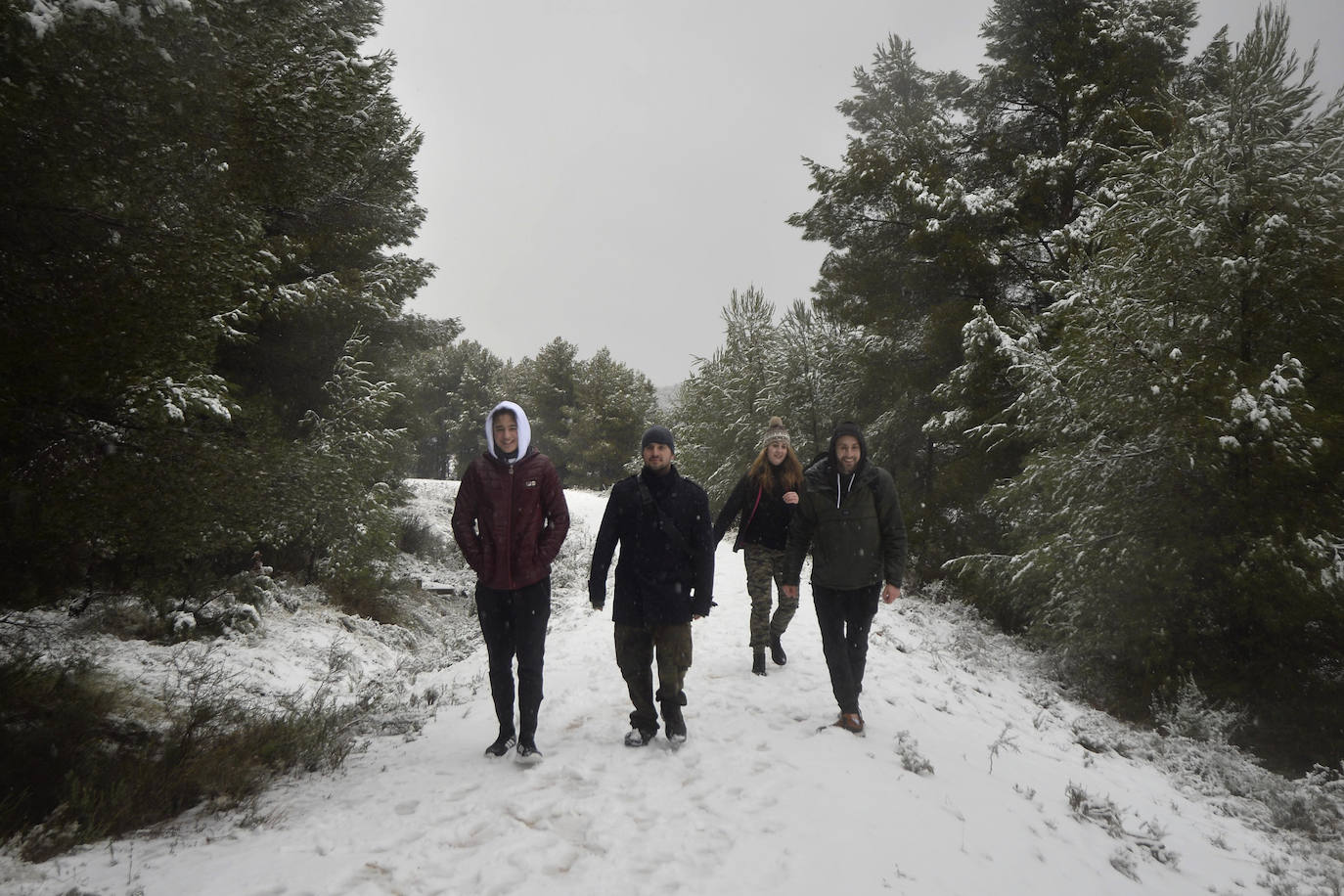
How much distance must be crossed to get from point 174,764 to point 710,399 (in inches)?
771

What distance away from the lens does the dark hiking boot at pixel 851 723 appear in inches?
202

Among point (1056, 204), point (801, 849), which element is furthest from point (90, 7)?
point (1056, 204)

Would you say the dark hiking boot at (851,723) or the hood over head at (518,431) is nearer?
the hood over head at (518,431)

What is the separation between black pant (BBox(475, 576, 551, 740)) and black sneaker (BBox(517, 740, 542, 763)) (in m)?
0.04

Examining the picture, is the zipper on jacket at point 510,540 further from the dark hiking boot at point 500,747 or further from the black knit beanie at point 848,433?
the black knit beanie at point 848,433

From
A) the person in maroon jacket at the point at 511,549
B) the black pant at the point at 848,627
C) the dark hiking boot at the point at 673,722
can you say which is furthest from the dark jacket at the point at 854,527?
the person in maroon jacket at the point at 511,549

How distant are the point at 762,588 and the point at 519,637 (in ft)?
9.41

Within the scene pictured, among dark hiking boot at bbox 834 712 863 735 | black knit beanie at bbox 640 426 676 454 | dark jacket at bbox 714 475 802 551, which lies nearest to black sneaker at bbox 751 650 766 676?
dark jacket at bbox 714 475 802 551

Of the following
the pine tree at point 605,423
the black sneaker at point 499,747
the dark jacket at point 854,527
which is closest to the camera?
the black sneaker at point 499,747

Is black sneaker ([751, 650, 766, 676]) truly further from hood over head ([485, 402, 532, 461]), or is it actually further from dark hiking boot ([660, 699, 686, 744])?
hood over head ([485, 402, 532, 461])

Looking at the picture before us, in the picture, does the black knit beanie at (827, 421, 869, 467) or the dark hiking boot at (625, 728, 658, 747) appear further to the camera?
the black knit beanie at (827, 421, 869, 467)

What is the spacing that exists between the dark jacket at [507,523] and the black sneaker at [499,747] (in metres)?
1.21

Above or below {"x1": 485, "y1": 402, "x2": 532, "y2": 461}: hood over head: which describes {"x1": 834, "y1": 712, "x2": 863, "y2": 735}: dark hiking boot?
below

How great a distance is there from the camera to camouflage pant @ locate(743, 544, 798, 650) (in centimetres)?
641
